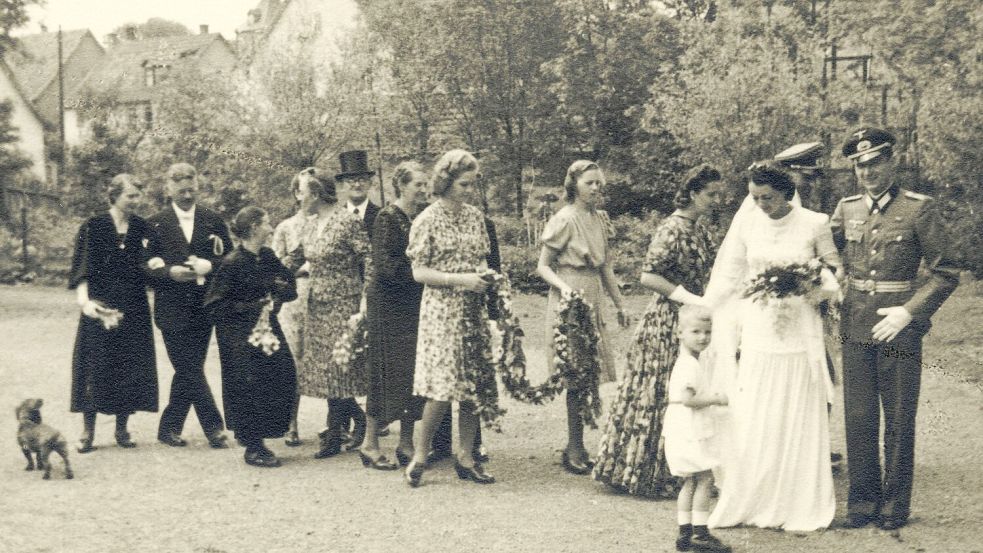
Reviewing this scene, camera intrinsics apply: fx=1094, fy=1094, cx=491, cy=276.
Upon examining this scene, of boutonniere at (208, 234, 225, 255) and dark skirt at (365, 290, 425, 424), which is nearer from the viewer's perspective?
dark skirt at (365, 290, 425, 424)

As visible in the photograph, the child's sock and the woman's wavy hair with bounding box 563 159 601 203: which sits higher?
the woman's wavy hair with bounding box 563 159 601 203

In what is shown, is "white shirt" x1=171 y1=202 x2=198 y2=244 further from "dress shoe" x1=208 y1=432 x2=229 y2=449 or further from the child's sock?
the child's sock

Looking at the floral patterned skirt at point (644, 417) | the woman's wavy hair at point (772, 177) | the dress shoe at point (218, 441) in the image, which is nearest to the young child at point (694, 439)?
the woman's wavy hair at point (772, 177)

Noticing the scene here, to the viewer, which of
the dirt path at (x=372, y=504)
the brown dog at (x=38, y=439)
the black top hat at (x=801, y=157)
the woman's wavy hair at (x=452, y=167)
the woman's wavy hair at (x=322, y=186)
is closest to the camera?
the dirt path at (x=372, y=504)

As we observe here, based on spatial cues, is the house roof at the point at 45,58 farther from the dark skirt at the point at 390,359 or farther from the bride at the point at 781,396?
the bride at the point at 781,396

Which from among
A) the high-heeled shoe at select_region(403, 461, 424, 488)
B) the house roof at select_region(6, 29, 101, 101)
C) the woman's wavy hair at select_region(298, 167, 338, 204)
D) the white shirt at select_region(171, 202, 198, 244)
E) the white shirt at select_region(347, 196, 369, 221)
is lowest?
the high-heeled shoe at select_region(403, 461, 424, 488)

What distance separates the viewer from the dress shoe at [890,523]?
6.42 meters

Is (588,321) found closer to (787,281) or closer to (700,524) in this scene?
(787,281)

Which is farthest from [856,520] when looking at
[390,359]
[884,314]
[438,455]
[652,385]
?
[390,359]

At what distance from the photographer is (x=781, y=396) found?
21.3 feet

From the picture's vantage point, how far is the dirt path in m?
6.23

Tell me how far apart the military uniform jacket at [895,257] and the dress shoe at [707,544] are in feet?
5.18

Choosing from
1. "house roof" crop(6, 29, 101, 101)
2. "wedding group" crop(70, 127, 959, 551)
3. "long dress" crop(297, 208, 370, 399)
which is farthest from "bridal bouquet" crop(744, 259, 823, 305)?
"house roof" crop(6, 29, 101, 101)

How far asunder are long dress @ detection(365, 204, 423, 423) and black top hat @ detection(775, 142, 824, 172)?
2.76m
